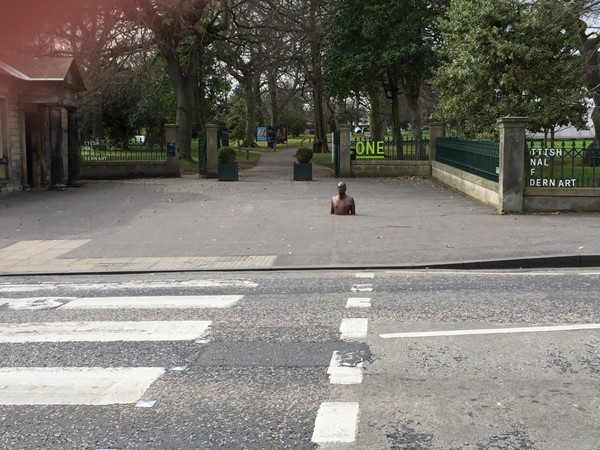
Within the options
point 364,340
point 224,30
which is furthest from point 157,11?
point 364,340

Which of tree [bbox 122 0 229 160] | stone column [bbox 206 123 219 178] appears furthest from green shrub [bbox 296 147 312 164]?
tree [bbox 122 0 229 160]

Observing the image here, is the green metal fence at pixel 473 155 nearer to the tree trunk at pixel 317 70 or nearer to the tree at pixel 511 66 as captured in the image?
the tree at pixel 511 66

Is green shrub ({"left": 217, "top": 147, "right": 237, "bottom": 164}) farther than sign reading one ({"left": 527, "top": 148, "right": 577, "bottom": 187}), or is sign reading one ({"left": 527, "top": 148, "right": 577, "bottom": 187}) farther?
green shrub ({"left": 217, "top": 147, "right": 237, "bottom": 164})

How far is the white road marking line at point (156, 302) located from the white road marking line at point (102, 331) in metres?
0.81

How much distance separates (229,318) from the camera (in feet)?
23.2

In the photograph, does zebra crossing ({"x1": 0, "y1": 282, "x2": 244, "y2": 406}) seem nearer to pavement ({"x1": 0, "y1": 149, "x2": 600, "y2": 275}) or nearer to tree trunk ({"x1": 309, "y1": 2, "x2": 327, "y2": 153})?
pavement ({"x1": 0, "y1": 149, "x2": 600, "y2": 275})

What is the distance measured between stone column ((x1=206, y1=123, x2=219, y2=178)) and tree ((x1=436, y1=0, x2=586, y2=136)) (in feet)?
31.6

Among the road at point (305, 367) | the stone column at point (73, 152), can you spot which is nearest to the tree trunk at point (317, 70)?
the stone column at point (73, 152)

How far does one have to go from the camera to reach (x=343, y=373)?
16.9 ft

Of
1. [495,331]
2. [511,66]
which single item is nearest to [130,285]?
[495,331]

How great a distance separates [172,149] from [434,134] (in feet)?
35.6

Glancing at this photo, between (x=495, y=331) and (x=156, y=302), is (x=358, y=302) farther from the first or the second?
(x=156, y=302)

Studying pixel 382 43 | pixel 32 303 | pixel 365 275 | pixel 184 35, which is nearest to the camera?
pixel 32 303

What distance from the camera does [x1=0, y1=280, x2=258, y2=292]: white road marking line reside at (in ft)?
29.8
